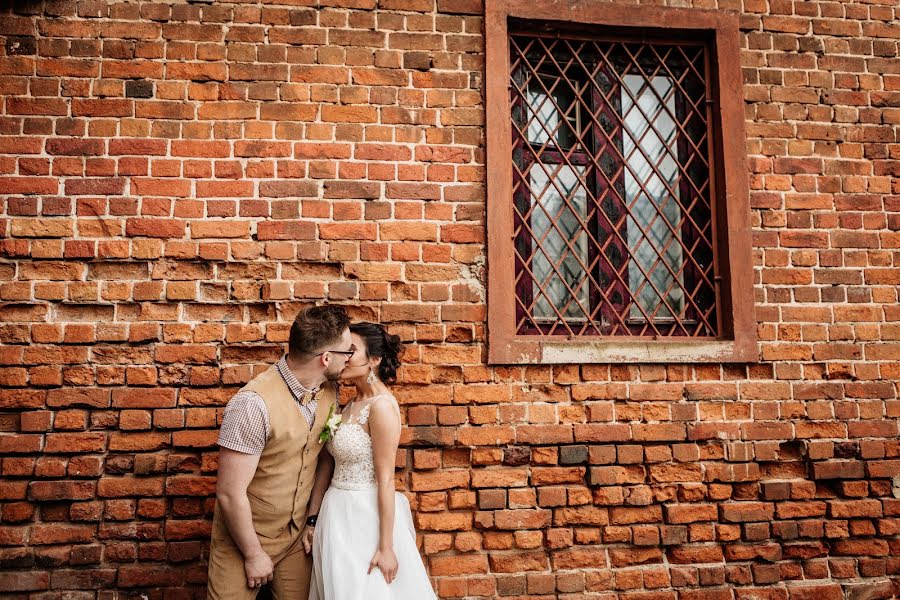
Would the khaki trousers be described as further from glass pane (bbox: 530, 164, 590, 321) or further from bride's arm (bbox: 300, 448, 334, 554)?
glass pane (bbox: 530, 164, 590, 321)

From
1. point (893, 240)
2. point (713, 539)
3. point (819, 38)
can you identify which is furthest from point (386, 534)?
point (819, 38)

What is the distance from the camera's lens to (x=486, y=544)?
310 cm

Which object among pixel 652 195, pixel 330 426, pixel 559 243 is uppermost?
pixel 652 195

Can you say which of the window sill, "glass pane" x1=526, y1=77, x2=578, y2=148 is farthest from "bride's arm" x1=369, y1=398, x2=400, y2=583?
"glass pane" x1=526, y1=77, x2=578, y2=148

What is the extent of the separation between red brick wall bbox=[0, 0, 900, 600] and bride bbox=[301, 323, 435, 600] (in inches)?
13.4

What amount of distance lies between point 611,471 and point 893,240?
2.21 meters

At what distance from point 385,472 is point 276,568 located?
68 centimetres

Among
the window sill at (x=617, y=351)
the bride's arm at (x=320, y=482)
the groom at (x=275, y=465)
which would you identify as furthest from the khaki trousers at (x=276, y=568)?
the window sill at (x=617, y=351)

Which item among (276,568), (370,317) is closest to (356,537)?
(276,568)

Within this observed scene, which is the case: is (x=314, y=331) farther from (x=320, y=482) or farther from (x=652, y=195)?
(x=652, y=195)

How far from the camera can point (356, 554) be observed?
2.52 meters

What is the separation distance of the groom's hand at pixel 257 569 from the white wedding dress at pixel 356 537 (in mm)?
236

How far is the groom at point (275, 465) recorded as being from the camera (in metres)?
2.36

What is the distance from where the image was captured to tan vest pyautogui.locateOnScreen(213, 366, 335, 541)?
8.07ft
